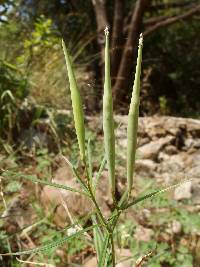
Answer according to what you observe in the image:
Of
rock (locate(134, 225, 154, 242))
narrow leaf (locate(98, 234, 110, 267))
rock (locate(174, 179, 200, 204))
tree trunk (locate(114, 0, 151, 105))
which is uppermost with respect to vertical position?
tree trunk (locate(114, 0, 151, 105))

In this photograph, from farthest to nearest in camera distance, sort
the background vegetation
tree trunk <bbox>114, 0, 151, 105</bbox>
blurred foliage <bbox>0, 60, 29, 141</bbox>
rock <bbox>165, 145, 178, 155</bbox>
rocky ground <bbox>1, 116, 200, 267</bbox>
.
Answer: tree trunk <bbox>114, 0, 151, 105</bbox>, rock <bbox>165, 145, 178, 155</bbox>, blurred foliage <bbox>0, 60, 29, 141</bbox>, rocky ground <bbox>1, 116, 200, 267</bbox>, the background vegetation

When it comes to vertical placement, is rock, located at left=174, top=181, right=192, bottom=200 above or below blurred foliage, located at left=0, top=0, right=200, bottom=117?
below

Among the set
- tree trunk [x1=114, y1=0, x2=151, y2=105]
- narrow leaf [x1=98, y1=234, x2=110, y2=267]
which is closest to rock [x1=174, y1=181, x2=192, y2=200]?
narrow leaf [x1=98, y1=234, x2=110, y2=267]

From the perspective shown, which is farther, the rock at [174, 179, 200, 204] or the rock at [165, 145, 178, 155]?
the rock at [165, 145, 178, 155]

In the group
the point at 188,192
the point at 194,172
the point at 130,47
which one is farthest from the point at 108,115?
the point at 130,47

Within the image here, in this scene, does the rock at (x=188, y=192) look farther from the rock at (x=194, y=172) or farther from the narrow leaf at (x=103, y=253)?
the narrow leaf at (x=103, y=253)

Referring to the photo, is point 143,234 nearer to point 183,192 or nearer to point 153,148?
point 183,192

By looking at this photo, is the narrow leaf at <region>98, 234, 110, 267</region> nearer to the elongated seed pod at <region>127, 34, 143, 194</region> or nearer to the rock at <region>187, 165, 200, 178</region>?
the elongated seed pod at <region>127, 34, 143, 194</region>

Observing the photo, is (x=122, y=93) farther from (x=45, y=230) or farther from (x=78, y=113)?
(x=78, y=113)

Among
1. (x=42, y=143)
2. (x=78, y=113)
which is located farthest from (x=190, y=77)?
(x=78, y=113)
